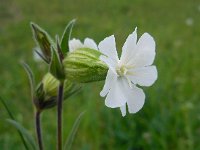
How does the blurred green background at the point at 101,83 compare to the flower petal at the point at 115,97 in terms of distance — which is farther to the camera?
the blurred green background at the point at 101,83

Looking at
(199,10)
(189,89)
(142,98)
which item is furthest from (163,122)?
(199,10)

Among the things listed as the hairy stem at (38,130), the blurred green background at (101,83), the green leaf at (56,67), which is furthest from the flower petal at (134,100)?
the blurred green background at (101,83)

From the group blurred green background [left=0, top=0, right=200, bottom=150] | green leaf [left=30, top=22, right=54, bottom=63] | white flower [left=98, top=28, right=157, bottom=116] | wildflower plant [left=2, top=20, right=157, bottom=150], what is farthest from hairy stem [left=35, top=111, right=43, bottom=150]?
blurred green background [left=0, top=0, right=200, bottom=150]

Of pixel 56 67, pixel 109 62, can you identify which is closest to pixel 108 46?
pixel 109 62

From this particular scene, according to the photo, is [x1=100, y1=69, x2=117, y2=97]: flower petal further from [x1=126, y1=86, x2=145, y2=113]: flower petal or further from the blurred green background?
the blurred green background

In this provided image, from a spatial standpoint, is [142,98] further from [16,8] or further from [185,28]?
[16,8]

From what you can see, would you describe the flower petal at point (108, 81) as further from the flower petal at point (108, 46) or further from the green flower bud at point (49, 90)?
the green flower bud at point (49, 90)
